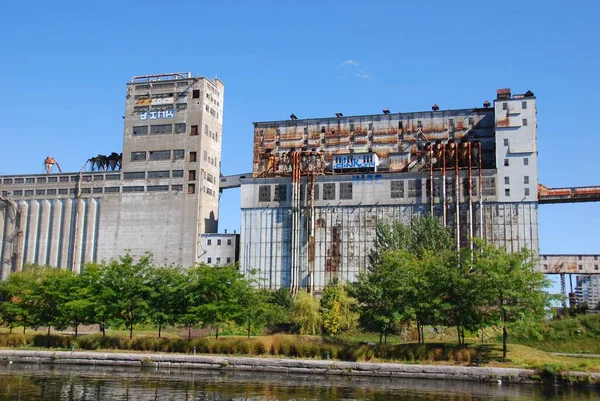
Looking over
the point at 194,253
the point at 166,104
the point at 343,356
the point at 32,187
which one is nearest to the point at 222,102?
the point at 166,104

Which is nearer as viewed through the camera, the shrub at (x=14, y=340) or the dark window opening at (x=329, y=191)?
the shrub at (x=14, y=340)

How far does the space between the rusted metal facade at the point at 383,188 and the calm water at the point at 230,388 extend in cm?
4731

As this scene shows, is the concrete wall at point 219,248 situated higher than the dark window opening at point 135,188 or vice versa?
the dark window opening at point 135,188

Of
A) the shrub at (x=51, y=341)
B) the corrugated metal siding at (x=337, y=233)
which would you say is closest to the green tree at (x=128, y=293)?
the shrub at (x=51, y=341)

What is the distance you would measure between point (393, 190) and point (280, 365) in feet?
163

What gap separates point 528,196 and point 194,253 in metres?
51.3

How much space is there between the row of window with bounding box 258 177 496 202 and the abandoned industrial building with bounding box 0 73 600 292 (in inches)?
7.9

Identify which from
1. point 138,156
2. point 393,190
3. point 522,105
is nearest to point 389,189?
point 393,190

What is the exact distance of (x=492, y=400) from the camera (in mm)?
37750

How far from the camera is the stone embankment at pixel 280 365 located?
1864 inches

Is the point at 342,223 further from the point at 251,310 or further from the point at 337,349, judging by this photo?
the point at 337,349

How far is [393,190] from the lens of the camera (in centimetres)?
9588

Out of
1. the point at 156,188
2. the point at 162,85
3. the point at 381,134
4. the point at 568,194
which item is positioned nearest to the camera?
the point at 568,194

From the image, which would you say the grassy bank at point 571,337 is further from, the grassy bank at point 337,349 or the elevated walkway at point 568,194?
the elevated walkway at point 568,194
